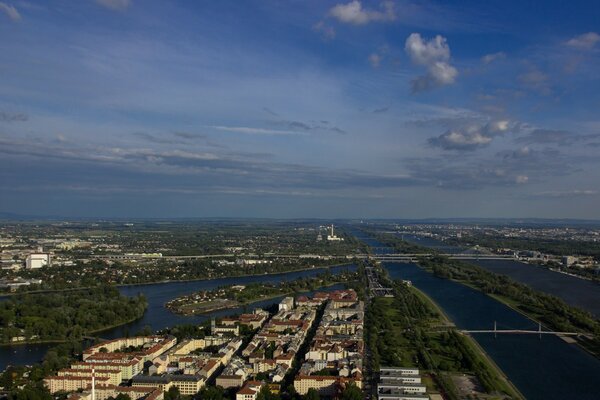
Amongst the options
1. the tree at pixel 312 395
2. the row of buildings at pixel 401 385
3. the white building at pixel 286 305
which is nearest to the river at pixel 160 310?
the white building at pixel 286 305

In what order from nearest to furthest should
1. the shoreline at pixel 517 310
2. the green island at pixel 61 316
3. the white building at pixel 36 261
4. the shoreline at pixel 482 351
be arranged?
the shoreline at pixel 482 351
the shoreline at pixel 517 310
the green island at pixel 61 316
the white building at pixel 36 261

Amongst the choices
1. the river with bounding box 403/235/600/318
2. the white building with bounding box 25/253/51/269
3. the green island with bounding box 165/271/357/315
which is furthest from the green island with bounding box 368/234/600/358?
the white building with bounding box 25/253/51/269

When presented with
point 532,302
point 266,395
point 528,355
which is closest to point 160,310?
point 266,395

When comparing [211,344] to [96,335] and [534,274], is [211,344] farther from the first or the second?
[534,274]

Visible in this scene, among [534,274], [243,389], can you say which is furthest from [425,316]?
[534,274]

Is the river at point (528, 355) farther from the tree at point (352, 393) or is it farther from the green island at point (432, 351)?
the tree at point (352, 393)

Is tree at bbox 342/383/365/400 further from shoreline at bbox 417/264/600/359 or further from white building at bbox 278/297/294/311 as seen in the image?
white building at bbox 278/297/294/311

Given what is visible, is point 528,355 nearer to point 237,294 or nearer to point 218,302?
point 218,302
